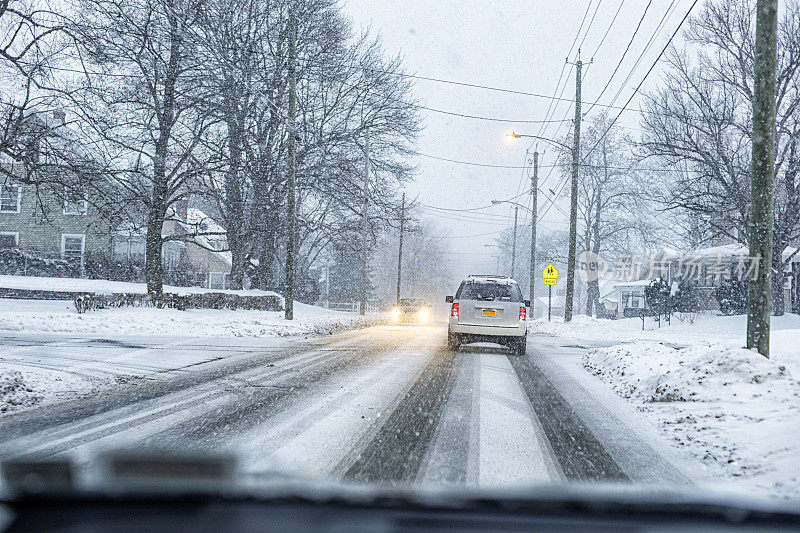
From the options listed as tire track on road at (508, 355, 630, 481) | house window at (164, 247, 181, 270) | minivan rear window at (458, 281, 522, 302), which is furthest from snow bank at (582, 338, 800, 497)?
house window at (164, 247, 181, 270)

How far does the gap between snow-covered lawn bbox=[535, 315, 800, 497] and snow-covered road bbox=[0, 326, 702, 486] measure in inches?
13.2

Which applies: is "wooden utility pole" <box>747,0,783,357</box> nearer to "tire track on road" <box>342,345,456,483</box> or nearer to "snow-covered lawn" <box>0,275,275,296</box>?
"tire track on road" <box>342,345,456,483</box>

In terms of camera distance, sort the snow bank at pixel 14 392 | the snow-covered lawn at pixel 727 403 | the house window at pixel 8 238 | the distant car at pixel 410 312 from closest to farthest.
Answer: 1. the snow-covered lawn at pixel 727 403
2. the snow bank at pixel 14 392
3. the house window at pixel 8 238
4. the distant car at pixel 410 312

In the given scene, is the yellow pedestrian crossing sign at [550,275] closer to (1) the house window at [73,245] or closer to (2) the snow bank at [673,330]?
(2) the snow bank at [673,330]

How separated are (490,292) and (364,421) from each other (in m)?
9.45

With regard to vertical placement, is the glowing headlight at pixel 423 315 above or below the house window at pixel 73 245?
below

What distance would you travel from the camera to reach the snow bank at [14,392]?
7484mm

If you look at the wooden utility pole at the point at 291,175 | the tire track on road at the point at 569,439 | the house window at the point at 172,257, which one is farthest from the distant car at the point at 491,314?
the house window at the point at 172,257

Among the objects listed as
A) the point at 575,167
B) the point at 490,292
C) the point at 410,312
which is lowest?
the point at 410,312

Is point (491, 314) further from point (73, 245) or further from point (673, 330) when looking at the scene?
point (73, 245)

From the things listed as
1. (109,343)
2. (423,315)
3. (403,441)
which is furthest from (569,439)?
(423,315)

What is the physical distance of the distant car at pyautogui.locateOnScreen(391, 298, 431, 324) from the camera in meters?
36.3

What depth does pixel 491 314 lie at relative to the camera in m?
15.5

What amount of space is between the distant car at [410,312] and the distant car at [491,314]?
66.1ft
